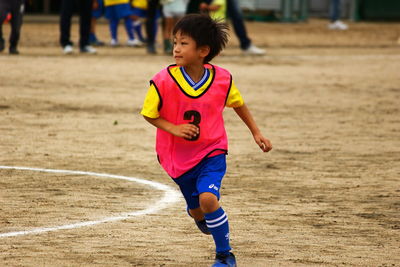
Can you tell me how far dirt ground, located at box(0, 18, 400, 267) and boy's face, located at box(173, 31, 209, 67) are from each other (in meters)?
1.11

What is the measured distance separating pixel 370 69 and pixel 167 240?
39.4ft

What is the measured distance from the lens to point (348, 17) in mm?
34281

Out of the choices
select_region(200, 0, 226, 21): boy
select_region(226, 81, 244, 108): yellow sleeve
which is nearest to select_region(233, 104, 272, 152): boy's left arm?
select_region(226, 81, 244, 108): yellow sleeve

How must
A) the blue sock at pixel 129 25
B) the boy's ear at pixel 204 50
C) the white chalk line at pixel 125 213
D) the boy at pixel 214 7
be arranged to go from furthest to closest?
the blue sock at pixel 129 25 < the boy at pixel 214 7 < the white chalk line at pixel 125 213 < the boy's ear at pixel 204 50

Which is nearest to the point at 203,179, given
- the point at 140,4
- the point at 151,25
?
the point at 151,25

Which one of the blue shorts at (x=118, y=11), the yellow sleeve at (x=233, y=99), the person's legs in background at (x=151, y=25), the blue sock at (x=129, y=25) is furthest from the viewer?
the blue sock at (x=129, y=25)

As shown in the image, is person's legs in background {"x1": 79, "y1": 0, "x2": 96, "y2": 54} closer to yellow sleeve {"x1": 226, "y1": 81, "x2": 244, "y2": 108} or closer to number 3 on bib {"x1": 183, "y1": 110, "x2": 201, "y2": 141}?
yellow sleeve {"x1": 226, "y1": 81, "x2": 244, "y2": 108}

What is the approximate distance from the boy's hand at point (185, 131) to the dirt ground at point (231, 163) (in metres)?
0.73

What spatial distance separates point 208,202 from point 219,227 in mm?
163

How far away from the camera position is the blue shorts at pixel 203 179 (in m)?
5.62

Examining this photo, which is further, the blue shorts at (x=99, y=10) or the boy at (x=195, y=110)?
the blue shorts at (x=99, y=10)

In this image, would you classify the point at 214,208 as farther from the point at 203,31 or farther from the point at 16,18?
the point at 16,18

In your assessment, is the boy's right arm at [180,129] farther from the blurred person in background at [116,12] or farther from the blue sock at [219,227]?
the blurred person in background at [116,12]

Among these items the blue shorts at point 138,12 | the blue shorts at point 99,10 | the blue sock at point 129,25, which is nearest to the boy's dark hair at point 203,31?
the blue sock at point 129,25
